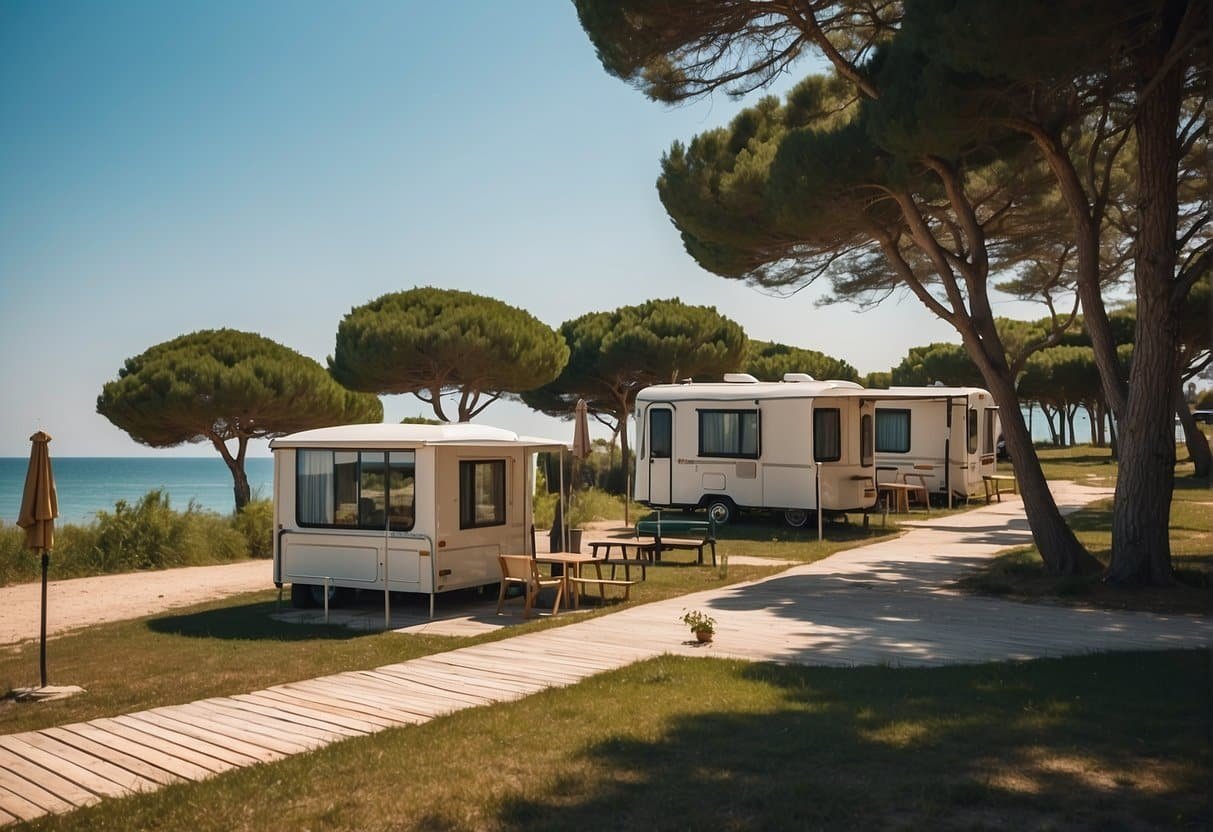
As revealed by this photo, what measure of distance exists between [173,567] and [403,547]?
6666mm

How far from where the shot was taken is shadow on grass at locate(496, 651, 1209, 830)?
4156 mm

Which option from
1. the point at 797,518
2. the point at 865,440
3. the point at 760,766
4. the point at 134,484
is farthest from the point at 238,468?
the point at 134,484

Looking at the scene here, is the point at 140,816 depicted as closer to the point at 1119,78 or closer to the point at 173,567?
the point at 1119,78

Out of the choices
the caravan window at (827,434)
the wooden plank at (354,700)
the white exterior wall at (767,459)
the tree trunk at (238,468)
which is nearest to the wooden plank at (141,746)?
the wooden plank at (354,700)

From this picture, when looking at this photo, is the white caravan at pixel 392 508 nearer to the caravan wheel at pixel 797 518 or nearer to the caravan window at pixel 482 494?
the caravan window at pixel 482 494

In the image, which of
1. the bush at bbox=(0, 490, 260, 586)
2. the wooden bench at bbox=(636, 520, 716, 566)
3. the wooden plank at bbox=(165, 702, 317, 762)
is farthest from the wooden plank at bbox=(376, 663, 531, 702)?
the bush at bbox=(0, 490, 260, 586)

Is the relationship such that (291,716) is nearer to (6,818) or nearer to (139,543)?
(6,818)

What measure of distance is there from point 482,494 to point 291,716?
5.25 meters

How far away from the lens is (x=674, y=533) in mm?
14258

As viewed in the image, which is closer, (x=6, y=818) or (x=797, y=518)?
(x=6, y=818)

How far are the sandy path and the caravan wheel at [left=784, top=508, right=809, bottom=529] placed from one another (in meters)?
7.75

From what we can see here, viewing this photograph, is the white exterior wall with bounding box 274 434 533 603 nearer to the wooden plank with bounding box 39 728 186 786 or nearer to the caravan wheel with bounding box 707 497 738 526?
the wooden plank with bounding box 39 728 186 786

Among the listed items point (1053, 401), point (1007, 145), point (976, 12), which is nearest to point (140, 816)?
point (976, 12)

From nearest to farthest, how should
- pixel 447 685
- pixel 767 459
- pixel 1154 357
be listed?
pixel 447 685
pixel 1154 357
pixel 767 459
